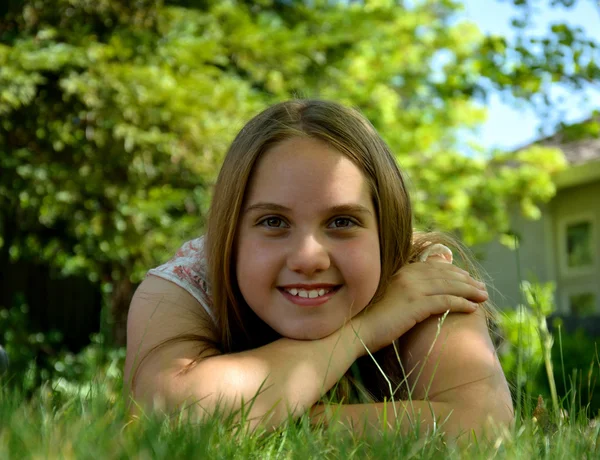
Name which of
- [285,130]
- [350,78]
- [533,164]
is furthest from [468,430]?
[533,164]

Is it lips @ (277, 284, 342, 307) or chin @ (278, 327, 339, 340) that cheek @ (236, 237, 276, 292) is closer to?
lips @ (277, 284, 342, 307)

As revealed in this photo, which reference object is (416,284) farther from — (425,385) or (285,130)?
(285,130)

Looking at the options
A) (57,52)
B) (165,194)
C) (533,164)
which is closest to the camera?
(57,52)

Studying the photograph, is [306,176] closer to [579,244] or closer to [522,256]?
[579,244]

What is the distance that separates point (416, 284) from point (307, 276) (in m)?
0.43

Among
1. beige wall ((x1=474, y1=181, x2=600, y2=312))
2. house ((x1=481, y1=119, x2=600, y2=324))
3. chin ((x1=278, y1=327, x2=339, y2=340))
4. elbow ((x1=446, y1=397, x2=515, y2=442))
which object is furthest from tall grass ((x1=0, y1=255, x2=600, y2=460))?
beige wall ((x1=474, y1=181, x2=600, y2=312))

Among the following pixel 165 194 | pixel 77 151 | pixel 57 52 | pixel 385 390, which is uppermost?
pixel 57 52

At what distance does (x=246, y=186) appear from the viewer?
2410 millimetres

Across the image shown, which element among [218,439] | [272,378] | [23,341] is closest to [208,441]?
[218,439]

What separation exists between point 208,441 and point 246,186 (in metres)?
1.15

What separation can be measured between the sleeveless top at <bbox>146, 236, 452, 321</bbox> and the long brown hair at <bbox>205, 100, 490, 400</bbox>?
8 cm

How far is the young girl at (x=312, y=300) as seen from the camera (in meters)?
2.06

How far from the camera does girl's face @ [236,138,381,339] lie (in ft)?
7.38

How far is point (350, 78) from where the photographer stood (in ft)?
36.4
